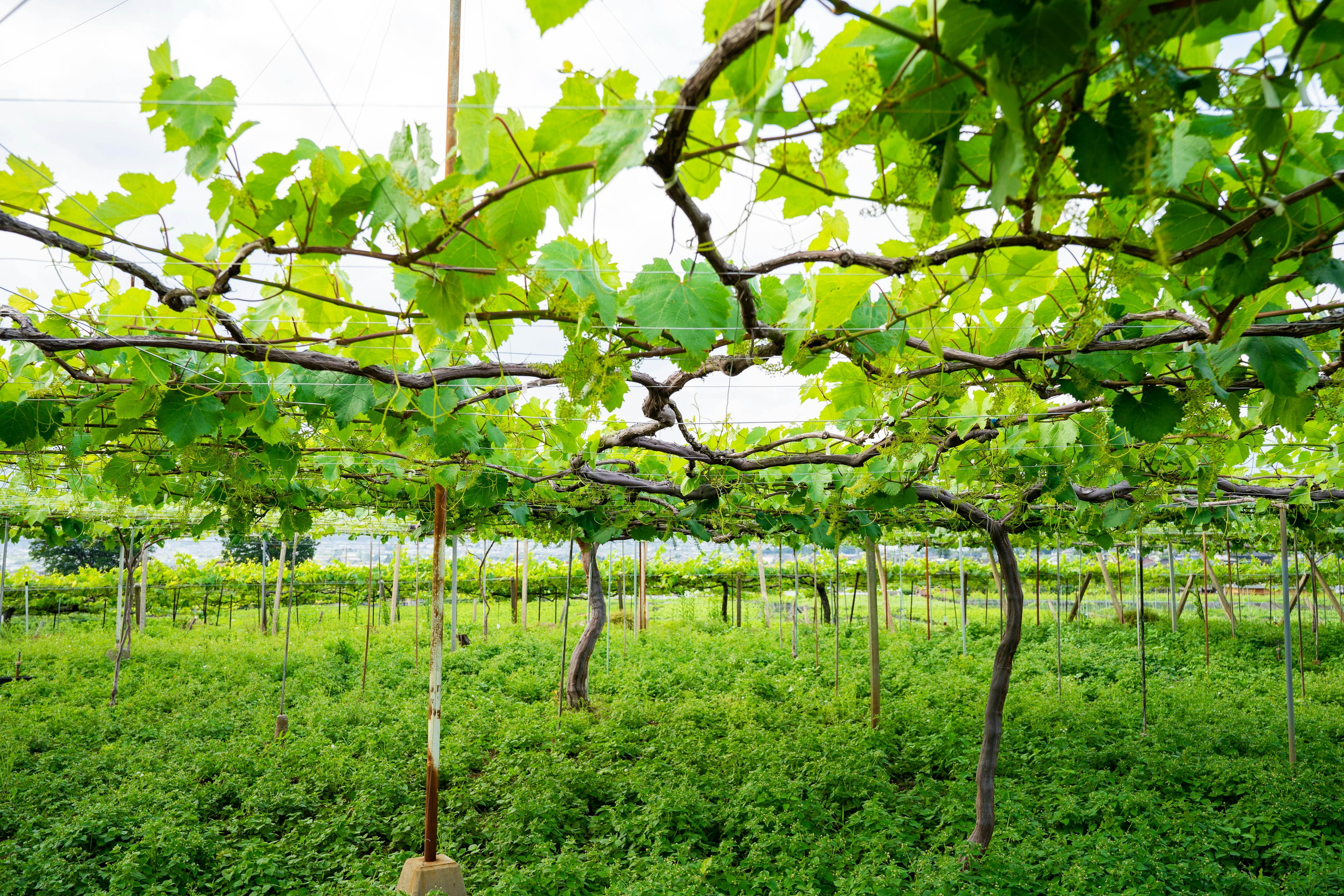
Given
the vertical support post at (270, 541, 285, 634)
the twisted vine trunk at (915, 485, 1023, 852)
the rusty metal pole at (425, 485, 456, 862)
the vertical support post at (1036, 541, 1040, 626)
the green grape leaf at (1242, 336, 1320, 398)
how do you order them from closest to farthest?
1. the green grape leaf at (1242, 336, 1320, 398)
2. the rusty metal pole at (425, 485, 456, 862)
3. the twisted vine trunk at (915, 485, 1023, 852)
4. the vertical support post at (1036, 541, 1040, 626)
5. the vertical support post at (270, 541, 285, 634)

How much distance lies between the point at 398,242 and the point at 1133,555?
21556 mm

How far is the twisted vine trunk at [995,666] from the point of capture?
15.3 ft

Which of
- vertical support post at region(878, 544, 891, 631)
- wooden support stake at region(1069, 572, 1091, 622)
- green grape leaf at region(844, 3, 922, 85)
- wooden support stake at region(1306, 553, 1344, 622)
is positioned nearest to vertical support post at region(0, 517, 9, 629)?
vertical support post at region(878, 544, 891, 631)

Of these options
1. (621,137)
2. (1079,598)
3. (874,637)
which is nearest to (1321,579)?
(1079,598)

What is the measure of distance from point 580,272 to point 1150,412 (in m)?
1.87

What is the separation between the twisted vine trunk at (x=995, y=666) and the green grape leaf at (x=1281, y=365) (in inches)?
100

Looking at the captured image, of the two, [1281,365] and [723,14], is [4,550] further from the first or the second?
[1281,365]

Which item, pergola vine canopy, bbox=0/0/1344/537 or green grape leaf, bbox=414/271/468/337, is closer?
pergola vine canopy, bbox=0/0/1344/537

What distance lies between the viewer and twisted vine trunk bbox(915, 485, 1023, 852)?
15.3 ft

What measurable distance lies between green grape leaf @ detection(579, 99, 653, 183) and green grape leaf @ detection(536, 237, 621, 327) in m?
0.63

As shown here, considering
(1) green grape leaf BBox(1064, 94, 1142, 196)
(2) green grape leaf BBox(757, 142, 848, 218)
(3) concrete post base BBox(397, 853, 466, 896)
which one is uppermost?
(2) green grape leaf BBox(757, 142, 848, 218)

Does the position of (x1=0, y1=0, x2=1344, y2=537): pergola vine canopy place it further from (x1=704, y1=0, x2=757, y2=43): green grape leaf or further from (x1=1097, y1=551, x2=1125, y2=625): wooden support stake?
(x1=1097, y1=551, x2=1125, y2=625): wooden support stake

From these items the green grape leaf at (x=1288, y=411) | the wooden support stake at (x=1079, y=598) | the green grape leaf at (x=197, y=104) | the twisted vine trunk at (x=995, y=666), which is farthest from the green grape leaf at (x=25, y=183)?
the wooden support stake at (x=1079, y=598)

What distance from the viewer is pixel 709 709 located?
8.20m
